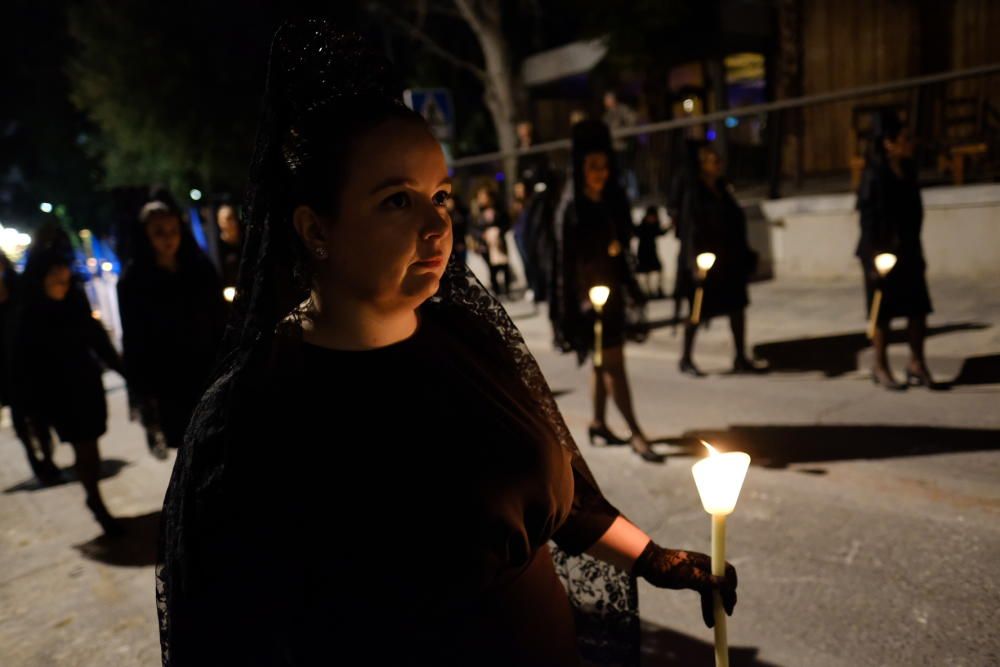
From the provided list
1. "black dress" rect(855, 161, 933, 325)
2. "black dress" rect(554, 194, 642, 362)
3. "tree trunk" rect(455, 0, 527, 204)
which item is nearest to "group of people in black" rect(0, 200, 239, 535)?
"black dress" rect(554, 194, 642, 362)

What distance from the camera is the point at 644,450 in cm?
505

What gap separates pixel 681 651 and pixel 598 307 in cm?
230

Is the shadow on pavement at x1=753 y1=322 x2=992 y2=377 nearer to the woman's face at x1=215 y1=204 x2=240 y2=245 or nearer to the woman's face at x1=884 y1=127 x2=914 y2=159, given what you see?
the woman's face at x1=884 y1=127 x2=914 y2=159

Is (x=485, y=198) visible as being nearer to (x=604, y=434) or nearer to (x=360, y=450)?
(x=604, y=434)

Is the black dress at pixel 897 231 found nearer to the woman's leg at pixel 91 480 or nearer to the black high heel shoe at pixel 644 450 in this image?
the black high heel shoe at pixel 644 450

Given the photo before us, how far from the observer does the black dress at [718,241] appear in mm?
6770

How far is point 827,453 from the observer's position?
4.80 meters

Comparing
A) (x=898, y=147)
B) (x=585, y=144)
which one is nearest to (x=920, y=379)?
(x=898, y=147)

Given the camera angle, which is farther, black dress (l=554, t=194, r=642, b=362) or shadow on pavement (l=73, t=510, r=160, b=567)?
Answer: black dress (l=554, t=194, r=642, b=362)

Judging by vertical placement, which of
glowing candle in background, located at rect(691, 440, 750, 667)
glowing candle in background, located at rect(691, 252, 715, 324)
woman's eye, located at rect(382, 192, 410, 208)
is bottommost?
glowing candle in background, located at rect(691, 252, 715, 324)

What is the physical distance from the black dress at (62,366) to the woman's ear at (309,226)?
4330 mm

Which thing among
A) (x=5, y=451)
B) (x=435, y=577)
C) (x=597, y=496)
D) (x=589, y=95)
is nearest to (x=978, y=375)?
(x=597, y=496)

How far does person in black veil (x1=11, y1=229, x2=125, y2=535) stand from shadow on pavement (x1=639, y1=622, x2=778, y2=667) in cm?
376

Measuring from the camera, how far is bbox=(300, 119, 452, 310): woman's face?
50.7 inches
